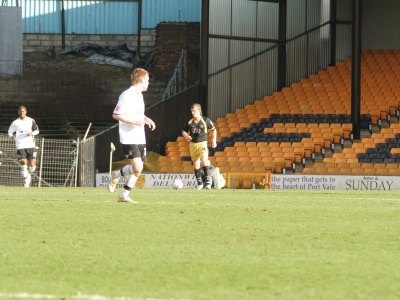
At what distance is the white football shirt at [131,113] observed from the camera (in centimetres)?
1741

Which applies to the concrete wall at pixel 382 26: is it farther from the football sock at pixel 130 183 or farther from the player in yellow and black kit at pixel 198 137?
the football sock at pixel 130 183

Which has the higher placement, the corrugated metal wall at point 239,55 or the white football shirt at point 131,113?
the corrugated metal wall at point 239,55

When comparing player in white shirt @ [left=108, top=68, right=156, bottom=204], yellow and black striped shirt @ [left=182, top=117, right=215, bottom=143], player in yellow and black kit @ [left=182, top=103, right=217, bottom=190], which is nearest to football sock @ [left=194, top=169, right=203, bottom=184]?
player in yellow and black kit @ [left=182, top=103, right=217, bottom=190]

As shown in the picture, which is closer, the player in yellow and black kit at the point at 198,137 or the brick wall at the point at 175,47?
the player in yellow and black kit at the point at 198,137

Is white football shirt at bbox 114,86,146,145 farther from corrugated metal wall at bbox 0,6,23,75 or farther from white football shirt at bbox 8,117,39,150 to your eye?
corrugated metal wall at bbox 0,6,23,75

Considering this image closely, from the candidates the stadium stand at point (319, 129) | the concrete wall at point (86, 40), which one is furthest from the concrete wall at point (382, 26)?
the concrete wall at point (86, 40)

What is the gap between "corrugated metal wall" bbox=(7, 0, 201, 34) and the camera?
49.8 metres

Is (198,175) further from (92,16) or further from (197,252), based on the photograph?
(92,16)

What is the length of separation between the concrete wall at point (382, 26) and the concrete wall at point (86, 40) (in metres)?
9.27

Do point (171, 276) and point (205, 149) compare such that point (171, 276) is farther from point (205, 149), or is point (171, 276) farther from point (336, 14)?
point (336, 14)

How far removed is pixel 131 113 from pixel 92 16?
33.2m

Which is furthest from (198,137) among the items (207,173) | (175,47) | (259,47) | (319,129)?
(175,47)

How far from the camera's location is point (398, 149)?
3831 cm

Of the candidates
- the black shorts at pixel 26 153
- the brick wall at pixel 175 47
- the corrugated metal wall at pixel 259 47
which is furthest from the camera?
the brick wall at pixel 175 47
